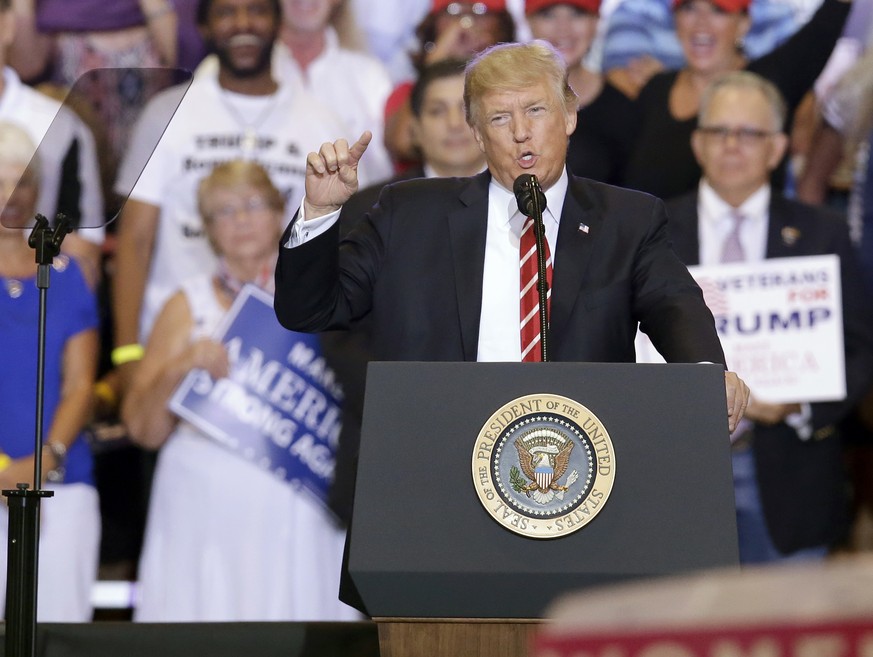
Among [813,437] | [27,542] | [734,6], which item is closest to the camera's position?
[27,542]

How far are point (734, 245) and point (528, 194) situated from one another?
8.59ft

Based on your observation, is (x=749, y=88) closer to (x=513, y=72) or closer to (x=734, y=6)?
(x=734, y=6)

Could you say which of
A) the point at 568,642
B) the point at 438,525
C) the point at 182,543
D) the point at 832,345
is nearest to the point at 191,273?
the point at 182,543

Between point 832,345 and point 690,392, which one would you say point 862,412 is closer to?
point 832,345

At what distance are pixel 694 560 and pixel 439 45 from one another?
323 cm

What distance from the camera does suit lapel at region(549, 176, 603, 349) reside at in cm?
233

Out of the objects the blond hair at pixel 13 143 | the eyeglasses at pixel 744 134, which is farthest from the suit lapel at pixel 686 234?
the blond hair at pixel 13 143

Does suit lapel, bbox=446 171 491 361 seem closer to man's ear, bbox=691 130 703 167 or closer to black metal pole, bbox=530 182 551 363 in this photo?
black metal pole, bbox=530 182 551 363

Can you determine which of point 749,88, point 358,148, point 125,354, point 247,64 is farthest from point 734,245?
point 358,148

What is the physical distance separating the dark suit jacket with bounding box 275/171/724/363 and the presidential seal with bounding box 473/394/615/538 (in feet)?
1.37

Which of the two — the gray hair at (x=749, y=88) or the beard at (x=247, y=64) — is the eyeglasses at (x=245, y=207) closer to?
the beard at (x=247, y=64)

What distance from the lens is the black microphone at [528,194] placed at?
2.16m

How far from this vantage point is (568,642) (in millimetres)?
748

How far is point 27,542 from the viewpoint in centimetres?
244
